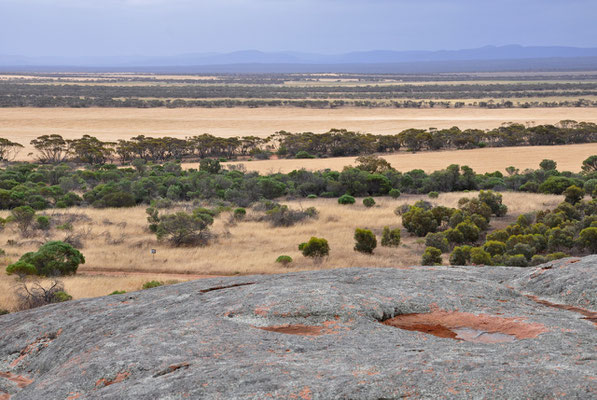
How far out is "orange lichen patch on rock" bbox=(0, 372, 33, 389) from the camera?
7.00m

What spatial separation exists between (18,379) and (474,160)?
47.7 meters

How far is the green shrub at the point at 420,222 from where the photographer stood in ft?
75.7

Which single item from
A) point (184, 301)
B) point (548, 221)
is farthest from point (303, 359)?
point (548, 221)

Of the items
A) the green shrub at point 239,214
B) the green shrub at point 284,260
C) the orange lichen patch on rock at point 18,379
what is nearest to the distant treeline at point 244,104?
the green shrub at point 239,214

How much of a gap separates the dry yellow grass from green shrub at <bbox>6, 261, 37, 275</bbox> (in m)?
29.1

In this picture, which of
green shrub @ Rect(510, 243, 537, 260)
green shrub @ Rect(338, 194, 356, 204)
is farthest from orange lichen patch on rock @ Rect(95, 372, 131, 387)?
green shrub @ Rect(338, 194, 356, 204)

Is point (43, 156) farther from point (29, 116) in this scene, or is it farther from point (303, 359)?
point (303, 359)

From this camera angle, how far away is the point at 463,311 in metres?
7.98

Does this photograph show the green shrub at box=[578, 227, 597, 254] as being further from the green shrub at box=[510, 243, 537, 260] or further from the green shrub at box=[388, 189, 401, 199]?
the green shrub at box=[388, 189, 401, 199]

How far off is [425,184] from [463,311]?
28.1 m

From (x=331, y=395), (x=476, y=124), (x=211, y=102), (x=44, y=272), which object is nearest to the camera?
(x=331, y=395)

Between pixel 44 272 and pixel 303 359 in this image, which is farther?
pixel 44 272

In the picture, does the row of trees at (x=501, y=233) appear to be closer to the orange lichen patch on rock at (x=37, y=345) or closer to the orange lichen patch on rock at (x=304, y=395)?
the orange lichen patch on rock at (x=37, y=345)

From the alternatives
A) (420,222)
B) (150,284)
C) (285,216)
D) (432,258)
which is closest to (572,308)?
(432,258)
